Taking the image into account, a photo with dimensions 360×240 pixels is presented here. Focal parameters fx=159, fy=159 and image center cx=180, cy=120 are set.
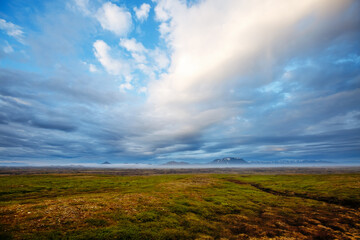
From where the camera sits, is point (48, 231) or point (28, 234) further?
point (48, 231)

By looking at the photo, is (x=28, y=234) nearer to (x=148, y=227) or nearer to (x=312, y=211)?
(x=148, y=227)

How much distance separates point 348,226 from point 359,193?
34.6 metres

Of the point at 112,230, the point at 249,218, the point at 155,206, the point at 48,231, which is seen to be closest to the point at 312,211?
the point at 249,218

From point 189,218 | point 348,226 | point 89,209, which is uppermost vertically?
point 89,209

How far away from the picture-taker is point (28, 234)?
58.0ft

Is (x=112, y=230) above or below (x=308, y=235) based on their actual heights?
above

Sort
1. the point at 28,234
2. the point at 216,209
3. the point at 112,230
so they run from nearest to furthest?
1. the point at 28,234
2. the point at 112,230
3. the point at 216,209

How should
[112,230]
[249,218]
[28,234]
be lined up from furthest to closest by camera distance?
[249,218] → [112,230] → [28,234]

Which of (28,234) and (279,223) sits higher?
(28,234)

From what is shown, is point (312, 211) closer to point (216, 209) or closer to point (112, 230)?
point (216, 209)

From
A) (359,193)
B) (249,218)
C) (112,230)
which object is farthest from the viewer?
(359,193)

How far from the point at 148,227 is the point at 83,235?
8075 millimetres

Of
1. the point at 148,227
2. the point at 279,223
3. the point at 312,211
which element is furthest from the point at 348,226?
the point at 148,227

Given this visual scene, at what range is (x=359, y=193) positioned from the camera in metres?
48.8
